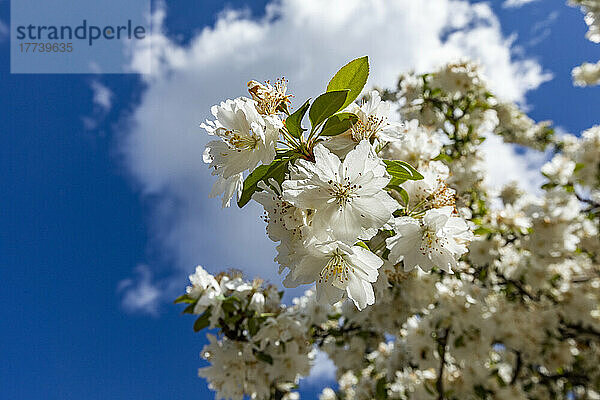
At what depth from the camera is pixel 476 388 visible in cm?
304

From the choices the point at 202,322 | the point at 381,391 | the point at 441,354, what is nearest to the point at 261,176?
the point at 202,322

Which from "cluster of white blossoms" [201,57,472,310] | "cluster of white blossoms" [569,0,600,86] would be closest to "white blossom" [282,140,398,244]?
"cluster of white blossoms" [201,57,472,310]

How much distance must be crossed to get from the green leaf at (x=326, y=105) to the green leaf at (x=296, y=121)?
0.03m

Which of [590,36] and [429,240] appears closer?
[429,240]

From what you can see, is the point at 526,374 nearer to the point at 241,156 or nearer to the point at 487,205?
the point at 487,205

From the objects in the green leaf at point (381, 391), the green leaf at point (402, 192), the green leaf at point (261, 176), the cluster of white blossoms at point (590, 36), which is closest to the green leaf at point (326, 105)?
the green leaf at point (261, 176)

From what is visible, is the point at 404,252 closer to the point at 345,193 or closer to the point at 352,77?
the point at 345,193

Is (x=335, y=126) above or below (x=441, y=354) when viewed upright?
above

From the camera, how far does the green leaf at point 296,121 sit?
3.15 ft

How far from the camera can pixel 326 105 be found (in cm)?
98

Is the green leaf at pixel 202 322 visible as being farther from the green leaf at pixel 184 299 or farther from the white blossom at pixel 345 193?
the white blossom at pixel 345 193

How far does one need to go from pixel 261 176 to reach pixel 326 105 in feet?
0.80

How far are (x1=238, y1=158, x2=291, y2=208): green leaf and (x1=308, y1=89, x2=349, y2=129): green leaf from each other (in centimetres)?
12

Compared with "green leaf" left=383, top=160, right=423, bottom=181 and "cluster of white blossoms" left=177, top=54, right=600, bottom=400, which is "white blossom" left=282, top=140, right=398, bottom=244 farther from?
"green leaf" left=383, top=160, right=423, bottom=181
